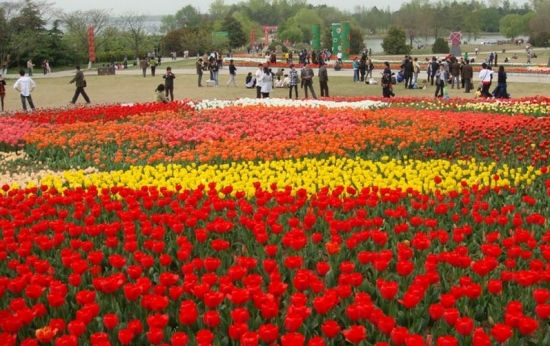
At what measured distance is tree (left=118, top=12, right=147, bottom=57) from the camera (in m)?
69.3

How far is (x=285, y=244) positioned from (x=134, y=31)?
222 ft

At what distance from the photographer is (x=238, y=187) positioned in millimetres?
7270

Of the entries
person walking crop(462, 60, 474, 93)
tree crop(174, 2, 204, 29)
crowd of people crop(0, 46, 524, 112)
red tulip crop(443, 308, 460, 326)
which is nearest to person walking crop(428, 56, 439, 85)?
crowd of people crop(0, 46, 524, 112)

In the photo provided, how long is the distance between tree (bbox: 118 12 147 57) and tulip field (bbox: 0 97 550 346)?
59852mm

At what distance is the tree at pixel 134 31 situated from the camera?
2729 inches

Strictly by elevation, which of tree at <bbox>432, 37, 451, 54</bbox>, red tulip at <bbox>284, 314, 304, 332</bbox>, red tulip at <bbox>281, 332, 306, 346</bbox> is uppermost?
tree at <bbox>432, 37, 451, 54</bbox>

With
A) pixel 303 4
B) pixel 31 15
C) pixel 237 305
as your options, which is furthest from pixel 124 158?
Answer: pixel 303 4

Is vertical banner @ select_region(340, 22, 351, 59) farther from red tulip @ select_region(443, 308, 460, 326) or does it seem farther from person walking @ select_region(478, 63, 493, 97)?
red tulip @ select_region(443, 308, 460, 326)

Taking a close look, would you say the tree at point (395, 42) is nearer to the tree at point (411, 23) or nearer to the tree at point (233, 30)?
the tree at point (233, 30)

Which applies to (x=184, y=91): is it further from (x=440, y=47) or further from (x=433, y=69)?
(x=440, y=47)

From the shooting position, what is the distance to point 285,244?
4879mm

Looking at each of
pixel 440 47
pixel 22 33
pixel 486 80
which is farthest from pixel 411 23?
pixel 486 80

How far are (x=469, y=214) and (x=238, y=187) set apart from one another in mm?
2559

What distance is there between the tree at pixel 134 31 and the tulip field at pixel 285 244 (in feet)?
196
